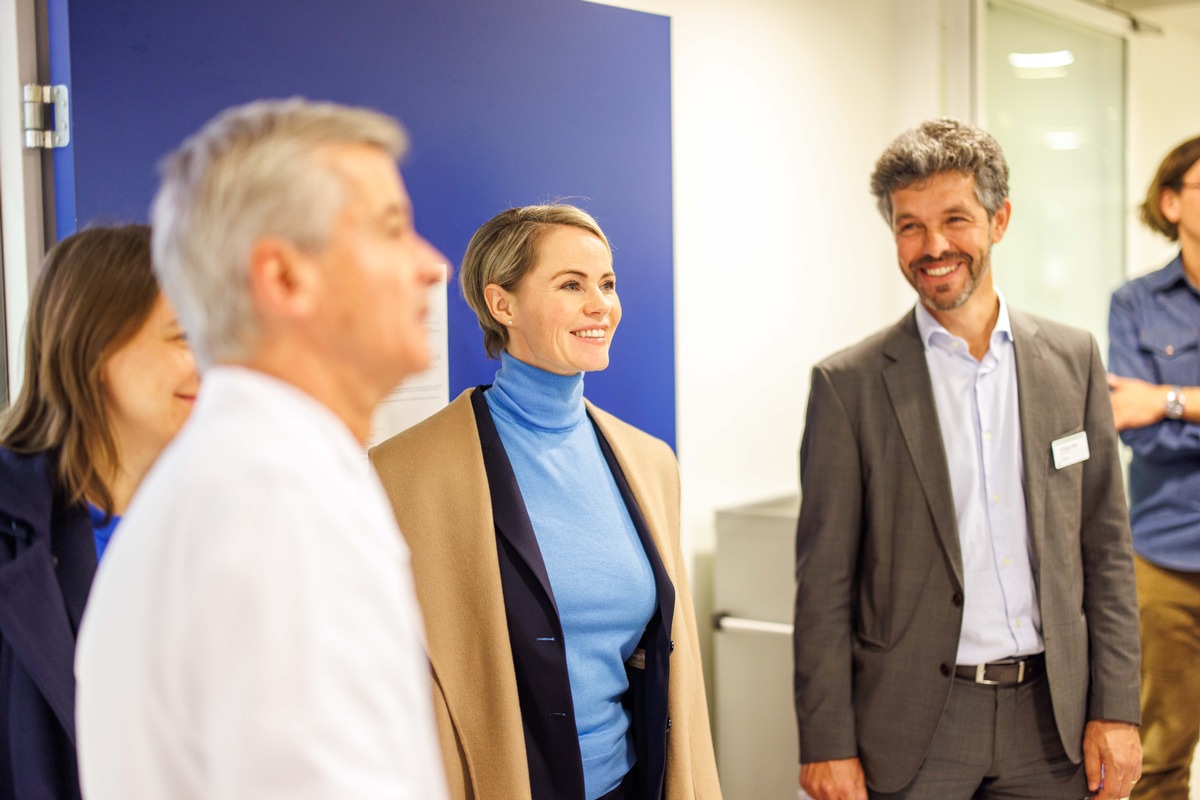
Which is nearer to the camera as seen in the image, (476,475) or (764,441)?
(476,475)

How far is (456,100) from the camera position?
8.13 feet

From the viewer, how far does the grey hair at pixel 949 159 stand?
229 centimetres

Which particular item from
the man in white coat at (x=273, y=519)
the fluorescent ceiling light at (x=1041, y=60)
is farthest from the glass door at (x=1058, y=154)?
the man in white coat at (x=273, y=519)

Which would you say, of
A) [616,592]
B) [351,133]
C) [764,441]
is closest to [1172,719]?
[764,441]

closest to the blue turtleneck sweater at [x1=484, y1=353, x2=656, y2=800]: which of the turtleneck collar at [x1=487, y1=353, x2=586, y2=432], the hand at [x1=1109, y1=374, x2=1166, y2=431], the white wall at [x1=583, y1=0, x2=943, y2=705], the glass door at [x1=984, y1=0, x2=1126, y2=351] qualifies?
the turtleneck collar at [x1=487, y1=353, x2=586, y2=432]

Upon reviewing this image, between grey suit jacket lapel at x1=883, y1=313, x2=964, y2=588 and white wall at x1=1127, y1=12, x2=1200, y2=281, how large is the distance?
350cm

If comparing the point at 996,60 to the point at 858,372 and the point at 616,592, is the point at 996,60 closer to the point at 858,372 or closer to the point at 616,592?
the point at 858,372

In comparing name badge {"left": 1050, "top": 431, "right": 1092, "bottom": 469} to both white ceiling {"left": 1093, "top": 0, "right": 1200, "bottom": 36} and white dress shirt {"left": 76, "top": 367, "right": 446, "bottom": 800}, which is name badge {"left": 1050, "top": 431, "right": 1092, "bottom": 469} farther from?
white ceiling {"left": 1093, "top": 0, "right": 1200, "bottom": 36}

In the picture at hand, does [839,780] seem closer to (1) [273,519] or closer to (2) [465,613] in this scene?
(2) [465,613]

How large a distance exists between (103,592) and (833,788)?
1790 millimetres

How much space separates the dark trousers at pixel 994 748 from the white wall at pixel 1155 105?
3676mm

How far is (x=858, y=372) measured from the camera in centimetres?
231

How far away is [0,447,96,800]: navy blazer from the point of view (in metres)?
1.42

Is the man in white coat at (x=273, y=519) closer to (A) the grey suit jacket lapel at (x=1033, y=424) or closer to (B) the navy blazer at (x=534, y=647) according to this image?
(B) the navy blazer at (x=534, y=647)
